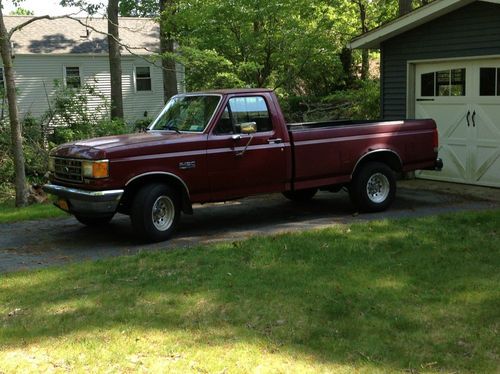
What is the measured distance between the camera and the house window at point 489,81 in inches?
433

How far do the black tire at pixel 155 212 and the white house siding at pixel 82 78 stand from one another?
61.1 ft

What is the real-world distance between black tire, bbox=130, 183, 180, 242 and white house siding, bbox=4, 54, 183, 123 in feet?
61.1

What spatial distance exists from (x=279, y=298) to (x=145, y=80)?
25.7m

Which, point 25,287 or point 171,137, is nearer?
point 25,287

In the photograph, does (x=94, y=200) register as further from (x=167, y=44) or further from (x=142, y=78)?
(x=142, y=78)

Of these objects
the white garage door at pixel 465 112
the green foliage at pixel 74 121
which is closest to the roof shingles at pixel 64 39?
the green foliage at pixel 74 121

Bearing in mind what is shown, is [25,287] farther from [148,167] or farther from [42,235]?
[42,235]

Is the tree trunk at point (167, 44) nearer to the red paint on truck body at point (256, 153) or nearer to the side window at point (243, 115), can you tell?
the side window at point (243, 115)

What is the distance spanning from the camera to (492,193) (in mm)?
10836

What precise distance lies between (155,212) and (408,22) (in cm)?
685

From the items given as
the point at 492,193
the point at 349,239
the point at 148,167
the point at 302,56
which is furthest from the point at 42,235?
the point at 302,56

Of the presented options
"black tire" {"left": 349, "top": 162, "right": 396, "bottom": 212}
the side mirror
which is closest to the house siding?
"black tire" {"left": 349, "top": 162, "right": 396, "bottom": 212}

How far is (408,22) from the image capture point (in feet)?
39.0

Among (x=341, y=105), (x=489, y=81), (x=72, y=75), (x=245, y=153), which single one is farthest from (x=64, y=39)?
(x=245, y=153)
